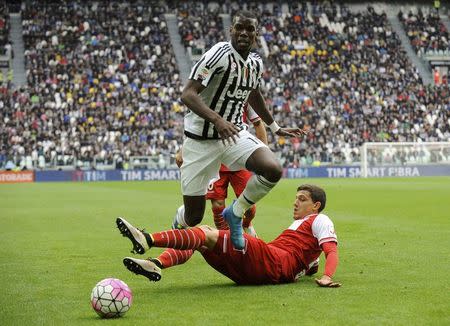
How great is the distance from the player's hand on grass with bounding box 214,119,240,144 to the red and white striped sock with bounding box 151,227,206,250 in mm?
958

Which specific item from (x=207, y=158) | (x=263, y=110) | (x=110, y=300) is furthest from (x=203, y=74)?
(x=110, y=300)

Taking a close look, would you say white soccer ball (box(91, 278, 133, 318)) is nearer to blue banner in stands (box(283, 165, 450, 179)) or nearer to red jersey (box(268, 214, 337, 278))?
red jersey (box(268, 214, 337, 278))

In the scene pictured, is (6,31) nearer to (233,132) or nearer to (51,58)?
(51,58)

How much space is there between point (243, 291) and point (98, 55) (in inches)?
1744

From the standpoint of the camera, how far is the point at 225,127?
7359 mm

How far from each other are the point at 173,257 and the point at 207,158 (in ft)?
4.12

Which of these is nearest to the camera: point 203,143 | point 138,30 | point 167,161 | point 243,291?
point 243,291

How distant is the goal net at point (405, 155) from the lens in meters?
43.5

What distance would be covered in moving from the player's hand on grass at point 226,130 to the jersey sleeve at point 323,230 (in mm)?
1082

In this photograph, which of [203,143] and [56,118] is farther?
[56,118]

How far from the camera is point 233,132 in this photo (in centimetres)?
734

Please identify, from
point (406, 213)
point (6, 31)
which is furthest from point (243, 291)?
point (6, 31)

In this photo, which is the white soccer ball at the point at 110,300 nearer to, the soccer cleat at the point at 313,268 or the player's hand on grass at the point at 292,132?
the soccer cleat at the point at 313,268

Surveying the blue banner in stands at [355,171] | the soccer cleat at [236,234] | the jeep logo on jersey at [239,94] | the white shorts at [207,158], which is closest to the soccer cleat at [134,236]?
the soccer cleat at [236,234]
